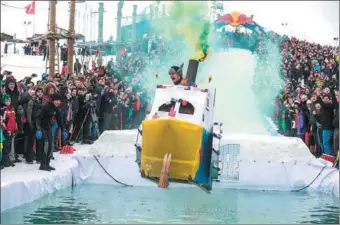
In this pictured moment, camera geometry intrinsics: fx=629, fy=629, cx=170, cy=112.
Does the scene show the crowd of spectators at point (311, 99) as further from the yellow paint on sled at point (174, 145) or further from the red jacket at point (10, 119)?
the red jacket at point (10, 119)

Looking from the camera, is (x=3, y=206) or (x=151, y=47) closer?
(x=3, y=206)

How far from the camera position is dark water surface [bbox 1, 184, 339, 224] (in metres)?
12.5

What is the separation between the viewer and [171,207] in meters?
14.0

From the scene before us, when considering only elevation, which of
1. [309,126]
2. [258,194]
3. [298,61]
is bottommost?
[258,194]

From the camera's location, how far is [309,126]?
2069 centimetres

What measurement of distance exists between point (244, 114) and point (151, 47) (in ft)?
26.7

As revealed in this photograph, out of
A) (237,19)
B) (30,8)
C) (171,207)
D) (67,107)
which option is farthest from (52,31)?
(237,19)

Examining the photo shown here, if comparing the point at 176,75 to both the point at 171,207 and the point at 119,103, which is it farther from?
the point at 119,103

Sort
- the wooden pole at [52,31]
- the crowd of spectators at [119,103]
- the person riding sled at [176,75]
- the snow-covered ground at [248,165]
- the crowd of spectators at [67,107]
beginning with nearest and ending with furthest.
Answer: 1. the crowd of spectators at [67,107]
2. the crowd of spectators at [119,103]
3. the person riding sled at [176,75]
4. the snow-covered ground at [248,165]
5. the wooden pole at [52,31]

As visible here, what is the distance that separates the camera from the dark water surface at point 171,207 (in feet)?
41.1

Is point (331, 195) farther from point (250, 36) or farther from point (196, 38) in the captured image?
point (250, 36)

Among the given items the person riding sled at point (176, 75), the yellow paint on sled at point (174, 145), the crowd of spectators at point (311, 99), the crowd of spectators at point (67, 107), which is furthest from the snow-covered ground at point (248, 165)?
the yellow paint on sled at point (174, 145)

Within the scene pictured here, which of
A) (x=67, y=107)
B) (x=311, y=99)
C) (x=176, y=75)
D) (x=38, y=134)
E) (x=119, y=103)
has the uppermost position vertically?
(x=176, y=75)

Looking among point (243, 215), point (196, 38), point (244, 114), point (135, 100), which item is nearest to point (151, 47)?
point (244, 114)
